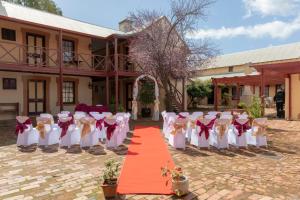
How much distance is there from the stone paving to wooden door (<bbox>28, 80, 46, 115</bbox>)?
6969 millimetres

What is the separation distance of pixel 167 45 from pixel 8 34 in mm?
7880

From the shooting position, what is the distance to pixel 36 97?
14891 mm

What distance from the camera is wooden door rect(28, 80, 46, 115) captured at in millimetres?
14656

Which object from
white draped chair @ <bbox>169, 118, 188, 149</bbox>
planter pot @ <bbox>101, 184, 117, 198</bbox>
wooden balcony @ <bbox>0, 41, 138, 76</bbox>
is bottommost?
planter pot @ <bbox>101, 184, 117, 198</bbox>

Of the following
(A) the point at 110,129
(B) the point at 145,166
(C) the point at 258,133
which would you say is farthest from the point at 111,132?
(C) the point at 258,133

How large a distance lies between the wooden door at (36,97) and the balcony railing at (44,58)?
1.19 metres

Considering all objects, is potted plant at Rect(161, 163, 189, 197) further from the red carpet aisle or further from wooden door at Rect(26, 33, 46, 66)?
wooden door at Rect(26, 33, 46, 66)

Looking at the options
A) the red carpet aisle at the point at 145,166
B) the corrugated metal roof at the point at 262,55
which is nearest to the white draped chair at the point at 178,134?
the red carpet aisle at the point at 145,166

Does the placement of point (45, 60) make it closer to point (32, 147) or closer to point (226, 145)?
point (32, 147)

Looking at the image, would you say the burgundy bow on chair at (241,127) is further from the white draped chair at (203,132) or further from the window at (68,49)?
the window at (68,49)

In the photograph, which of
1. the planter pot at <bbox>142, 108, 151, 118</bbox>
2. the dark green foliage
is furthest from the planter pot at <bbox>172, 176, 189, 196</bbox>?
the dark green foliage

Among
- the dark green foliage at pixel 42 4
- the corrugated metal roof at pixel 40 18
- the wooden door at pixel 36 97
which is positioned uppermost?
the dark green foliage at pixel 42 4

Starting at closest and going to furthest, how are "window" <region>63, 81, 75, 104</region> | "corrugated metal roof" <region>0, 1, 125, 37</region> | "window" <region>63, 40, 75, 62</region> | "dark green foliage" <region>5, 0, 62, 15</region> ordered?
1. "corrugated metal roof" <region>0, 1, 125, 37</region>
2. "window" <region>63, 40, 75, 62</region>
3. "window" <region>63, 81, 75, 104</region>
4. "dark green foliage" <region>5, 0, 62, 15</region>

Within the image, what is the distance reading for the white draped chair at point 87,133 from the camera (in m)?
7.66
